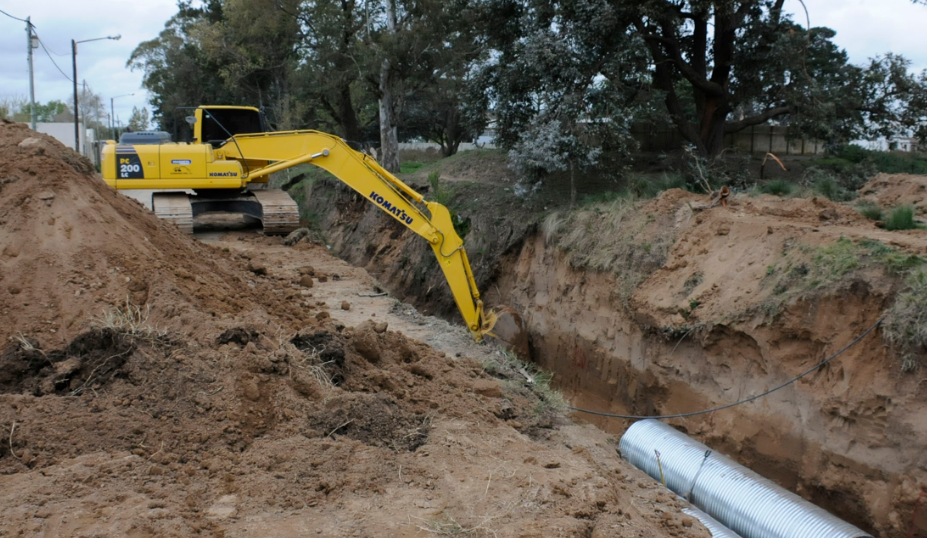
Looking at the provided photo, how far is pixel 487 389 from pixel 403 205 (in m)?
4.54

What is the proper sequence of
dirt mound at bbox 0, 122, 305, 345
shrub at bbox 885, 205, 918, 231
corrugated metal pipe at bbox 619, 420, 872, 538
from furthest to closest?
shrub at bbox 885, 205, 918, 231 → dirt mound at bbox 0, 122, 305, 345 → corrugated metal pipe at bbox 619, 420, 872, 538

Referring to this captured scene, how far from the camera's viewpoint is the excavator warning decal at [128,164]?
13.7 m

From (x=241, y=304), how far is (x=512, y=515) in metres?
4.52

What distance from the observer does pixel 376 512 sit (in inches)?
169

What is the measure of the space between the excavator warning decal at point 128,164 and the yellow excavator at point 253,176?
0.02 m

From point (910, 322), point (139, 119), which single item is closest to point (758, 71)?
point (910, 322)

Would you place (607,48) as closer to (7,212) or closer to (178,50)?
(7,212)

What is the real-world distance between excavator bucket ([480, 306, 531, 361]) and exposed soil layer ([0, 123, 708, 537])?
3.28 metres

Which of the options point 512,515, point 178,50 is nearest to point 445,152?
point 178,50

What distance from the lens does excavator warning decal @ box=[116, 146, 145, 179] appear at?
13.7 metres

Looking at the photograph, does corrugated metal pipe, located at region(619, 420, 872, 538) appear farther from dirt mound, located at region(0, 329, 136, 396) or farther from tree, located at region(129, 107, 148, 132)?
tree, located at region(129, 107, 148, 132)

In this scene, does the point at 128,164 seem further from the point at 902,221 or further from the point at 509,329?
the point at 902,221

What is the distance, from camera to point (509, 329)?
1190cm

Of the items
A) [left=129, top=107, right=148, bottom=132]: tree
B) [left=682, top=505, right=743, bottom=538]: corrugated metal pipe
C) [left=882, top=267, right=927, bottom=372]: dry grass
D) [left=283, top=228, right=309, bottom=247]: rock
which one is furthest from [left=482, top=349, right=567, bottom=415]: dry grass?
[left=129, top=107, right=148, bottom=132]: tree
